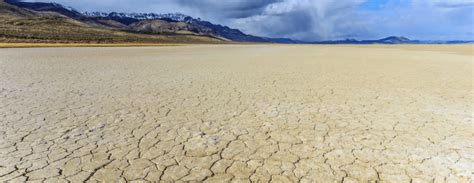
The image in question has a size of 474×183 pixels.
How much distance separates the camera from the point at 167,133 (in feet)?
13.9

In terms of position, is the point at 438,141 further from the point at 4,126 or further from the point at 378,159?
the point at 4,126

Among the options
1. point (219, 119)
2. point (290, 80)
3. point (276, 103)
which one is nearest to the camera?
point (219, 119)

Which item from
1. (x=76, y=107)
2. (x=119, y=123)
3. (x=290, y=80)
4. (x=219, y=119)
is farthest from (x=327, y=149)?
(x=290, y=80)

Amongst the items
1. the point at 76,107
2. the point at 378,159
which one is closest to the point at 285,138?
the point at 378,159

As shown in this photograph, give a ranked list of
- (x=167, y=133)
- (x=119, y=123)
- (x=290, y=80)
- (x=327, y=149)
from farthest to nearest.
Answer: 1. (x=290, y=80)
2. (x=119, y=123)
3. (x=167, y=133)
4. (x=327, y=149)

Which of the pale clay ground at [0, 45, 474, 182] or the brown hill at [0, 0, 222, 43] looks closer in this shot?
the pale clay ground at [0, 45, 474, 182]

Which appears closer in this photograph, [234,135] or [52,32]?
[234,135]

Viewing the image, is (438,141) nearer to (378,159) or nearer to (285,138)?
(378,159)

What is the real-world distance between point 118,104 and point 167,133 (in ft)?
7.04

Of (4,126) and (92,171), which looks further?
(4,126)

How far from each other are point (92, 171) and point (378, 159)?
2.89 m

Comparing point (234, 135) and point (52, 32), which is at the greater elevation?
point (234, 135)

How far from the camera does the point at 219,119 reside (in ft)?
16.3

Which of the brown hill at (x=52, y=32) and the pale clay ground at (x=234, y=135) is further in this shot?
the brown hill at (x=52, y=32)
